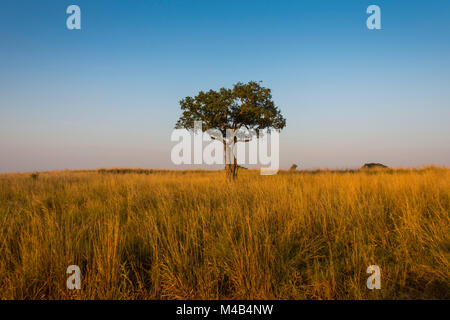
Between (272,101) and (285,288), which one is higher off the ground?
(272,101)

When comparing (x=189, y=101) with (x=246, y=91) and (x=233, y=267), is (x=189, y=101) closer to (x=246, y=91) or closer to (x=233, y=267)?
(x=246, y=91)

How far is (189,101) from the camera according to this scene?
710 inches

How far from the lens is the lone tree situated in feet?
55.6

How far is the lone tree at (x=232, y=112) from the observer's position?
17.0 meters

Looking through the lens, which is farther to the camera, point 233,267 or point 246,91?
point 246,91

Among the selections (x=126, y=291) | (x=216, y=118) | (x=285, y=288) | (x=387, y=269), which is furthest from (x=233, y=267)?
(x=216, y=118)

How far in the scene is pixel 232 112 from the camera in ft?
57.3
